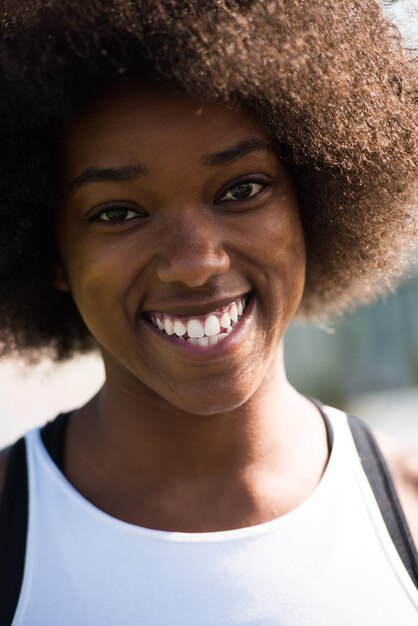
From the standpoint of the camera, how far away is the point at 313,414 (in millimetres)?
2695

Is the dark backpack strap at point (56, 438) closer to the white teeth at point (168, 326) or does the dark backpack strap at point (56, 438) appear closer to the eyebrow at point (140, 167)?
the white teeth at point (168, 326)

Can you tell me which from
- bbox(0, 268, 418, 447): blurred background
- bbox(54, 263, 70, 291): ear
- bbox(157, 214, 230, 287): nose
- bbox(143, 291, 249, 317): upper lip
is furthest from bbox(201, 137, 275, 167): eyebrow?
bbox(0, 268, 418, 447): blurred background

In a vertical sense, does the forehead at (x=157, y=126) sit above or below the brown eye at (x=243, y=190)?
above

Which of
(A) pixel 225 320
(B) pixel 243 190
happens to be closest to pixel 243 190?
(B) pixel 243 190

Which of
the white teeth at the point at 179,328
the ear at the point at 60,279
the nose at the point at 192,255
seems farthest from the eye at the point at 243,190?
the ear at the point at 60,279

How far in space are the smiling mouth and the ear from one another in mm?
427

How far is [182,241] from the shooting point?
84.4 inches

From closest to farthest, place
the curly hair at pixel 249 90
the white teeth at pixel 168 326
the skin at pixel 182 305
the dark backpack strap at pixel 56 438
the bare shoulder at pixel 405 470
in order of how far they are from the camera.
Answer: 1. the curly hair at pixel 249 90
2. the skin at pixel 182 305
3. the white teeth at pixel 168 326
4. the bare shoulder at pixel 405 470
5. the dark backpack strap at pixel 56 438

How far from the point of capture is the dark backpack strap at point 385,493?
2305 millimetres

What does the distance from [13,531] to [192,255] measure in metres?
0.86

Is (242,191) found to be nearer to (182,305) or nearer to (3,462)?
(182,305)

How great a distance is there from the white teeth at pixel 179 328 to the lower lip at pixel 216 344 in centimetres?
3

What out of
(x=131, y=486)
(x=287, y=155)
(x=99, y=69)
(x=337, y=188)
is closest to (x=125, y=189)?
(x=99, y=69)

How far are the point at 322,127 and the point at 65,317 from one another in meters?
1.09
